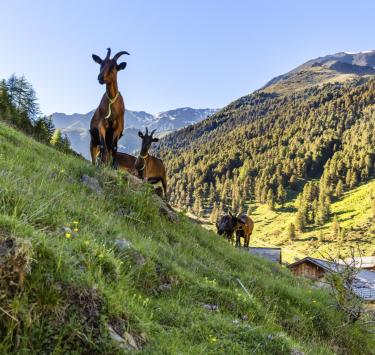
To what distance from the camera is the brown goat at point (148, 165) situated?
65.0ft

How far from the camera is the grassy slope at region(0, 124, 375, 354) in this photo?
4055 millimetres

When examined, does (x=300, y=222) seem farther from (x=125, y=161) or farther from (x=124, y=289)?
(x=124, y=289)

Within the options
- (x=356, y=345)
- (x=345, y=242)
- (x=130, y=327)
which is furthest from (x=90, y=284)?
(x=345, y=242)

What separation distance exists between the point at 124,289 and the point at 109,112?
8.91 meters

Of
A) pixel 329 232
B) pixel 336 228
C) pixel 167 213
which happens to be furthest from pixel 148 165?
pixel 329 232

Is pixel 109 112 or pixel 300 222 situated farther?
pixel 300 222

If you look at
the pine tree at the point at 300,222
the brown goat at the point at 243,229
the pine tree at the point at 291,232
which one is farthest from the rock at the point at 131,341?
the pine tree at the point at 300,222

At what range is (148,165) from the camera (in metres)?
21.6

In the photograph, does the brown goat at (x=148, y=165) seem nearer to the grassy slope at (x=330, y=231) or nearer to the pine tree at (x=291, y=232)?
the grassy slope at (x=330, y=231)

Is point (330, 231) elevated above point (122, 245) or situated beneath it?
elevated above

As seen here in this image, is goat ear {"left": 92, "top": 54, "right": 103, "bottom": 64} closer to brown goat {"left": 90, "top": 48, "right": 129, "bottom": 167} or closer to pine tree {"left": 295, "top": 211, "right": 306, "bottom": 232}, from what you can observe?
brown goat {"left": 90, "top": 48, "right": 129, "bottom": 167}

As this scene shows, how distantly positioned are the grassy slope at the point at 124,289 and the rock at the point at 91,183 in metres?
0.18

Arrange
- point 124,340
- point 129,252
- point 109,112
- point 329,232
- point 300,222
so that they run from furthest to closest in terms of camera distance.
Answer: point 300,222 → point 329,232 → point 109,112 → point 129,252 → point 124,340

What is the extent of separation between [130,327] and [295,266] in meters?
71.7
